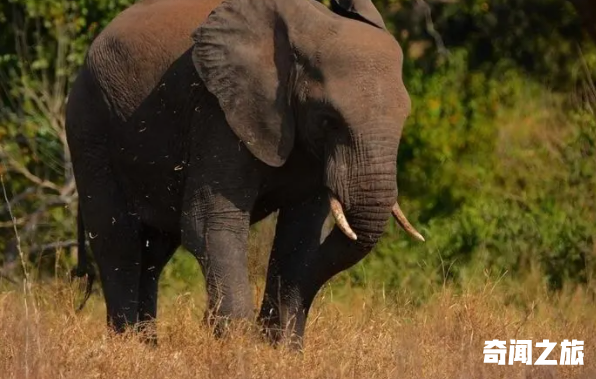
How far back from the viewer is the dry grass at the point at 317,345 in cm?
679

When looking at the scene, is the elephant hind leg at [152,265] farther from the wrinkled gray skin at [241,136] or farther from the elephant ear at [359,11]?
the elephant ear at [359,11]

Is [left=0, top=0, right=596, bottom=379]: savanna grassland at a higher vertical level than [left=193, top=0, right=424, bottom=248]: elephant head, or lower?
lower

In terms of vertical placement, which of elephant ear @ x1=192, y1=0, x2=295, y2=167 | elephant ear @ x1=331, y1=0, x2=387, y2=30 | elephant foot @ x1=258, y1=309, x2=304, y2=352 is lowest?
elephant foot @ x1=258, y1=309, x2=304, y2=352

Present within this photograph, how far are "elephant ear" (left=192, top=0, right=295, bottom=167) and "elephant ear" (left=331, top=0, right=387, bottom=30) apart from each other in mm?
285

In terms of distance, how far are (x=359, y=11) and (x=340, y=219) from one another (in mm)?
1008

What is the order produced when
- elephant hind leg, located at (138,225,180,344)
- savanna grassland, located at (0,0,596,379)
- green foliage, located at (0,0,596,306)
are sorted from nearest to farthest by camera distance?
elephant hind leg, located at (138,225,180,344), savanna grassland, located at (0,0,596,379), green foliage, located at (0,0,596,306)

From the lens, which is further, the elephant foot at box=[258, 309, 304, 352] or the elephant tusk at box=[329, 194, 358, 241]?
the elephant foot at box=[258, 309, 304, 352]

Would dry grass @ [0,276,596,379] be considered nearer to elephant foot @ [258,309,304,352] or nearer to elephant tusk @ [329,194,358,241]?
elephant foot @ [258,309,304,352]

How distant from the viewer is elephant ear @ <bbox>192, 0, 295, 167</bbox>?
7797 millimetres

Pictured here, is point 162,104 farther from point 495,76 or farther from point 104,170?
point 495,76

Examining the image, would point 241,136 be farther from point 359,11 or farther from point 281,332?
point 281,332

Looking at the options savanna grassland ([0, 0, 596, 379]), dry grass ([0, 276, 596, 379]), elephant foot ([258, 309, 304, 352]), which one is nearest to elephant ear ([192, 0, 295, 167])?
elephant foot ([258, 309, 304, 352])

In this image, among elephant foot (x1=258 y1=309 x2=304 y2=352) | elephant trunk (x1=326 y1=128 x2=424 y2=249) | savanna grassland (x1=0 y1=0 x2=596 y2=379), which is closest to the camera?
elephant trunk (x1=326 y1=128 x2=424 y2=249)

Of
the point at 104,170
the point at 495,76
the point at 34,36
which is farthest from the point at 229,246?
the point at 495,76
